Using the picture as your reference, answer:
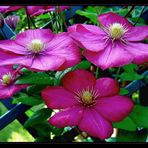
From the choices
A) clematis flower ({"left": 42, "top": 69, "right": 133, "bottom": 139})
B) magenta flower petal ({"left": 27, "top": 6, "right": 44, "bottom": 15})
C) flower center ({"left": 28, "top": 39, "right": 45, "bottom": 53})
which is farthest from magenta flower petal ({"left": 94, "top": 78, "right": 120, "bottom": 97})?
magenta flower petal ({"left": 27, "top": 6, "right": 44, "bottom": 15})

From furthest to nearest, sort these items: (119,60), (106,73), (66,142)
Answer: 1. (106,73)
2. (66,142)
3. (119,60)

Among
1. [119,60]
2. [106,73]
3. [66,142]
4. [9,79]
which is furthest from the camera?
[106,73]

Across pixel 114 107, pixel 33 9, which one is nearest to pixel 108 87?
pixel 114 107

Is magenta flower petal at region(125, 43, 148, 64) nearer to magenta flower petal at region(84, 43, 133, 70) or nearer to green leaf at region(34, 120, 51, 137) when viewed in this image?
magenta flower petal at region(84, 43, 133, 70)

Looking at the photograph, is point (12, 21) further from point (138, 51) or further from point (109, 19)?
point (138, 51)

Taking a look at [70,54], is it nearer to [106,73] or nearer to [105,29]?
[105,29]
